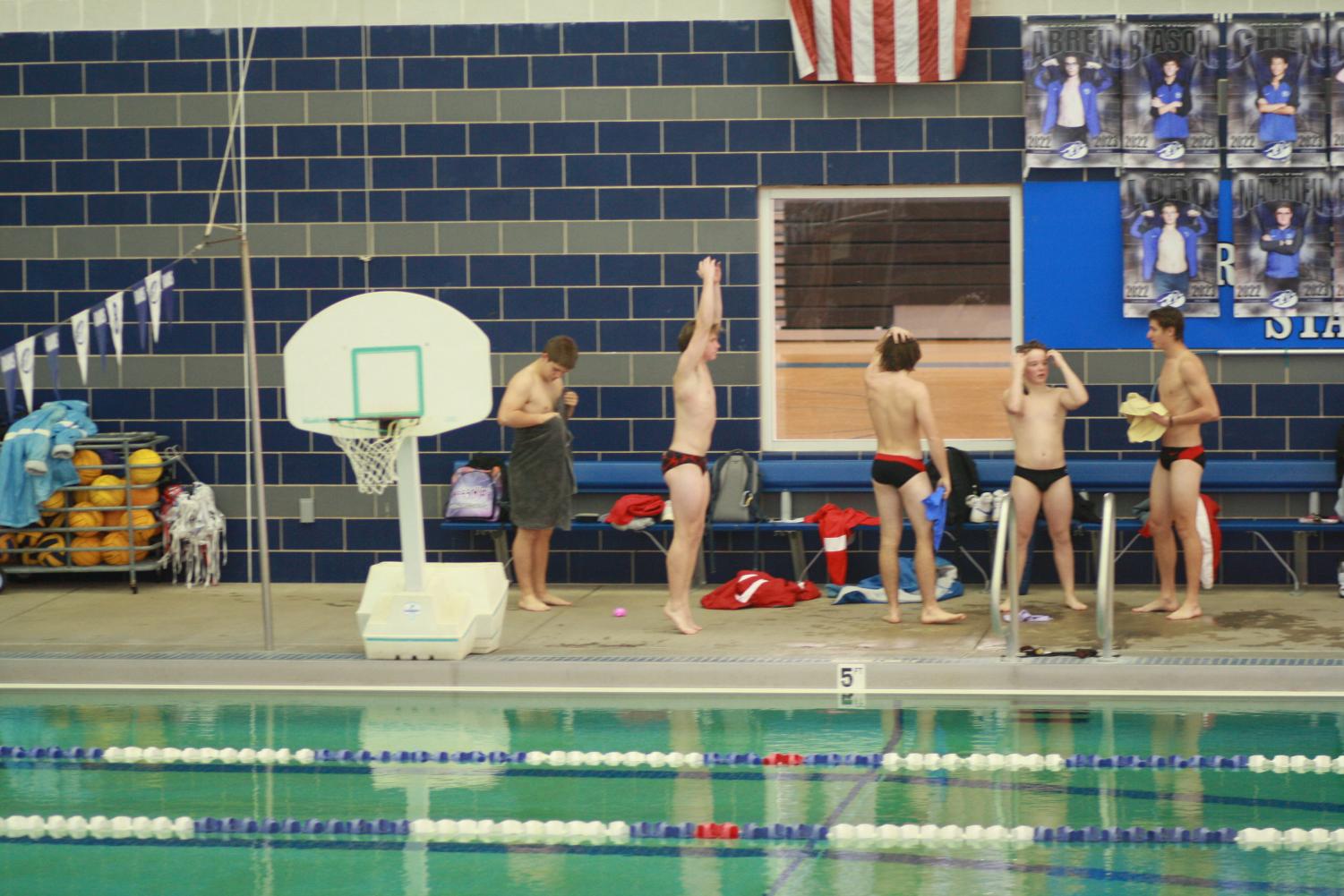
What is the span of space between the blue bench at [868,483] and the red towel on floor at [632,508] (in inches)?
6.0

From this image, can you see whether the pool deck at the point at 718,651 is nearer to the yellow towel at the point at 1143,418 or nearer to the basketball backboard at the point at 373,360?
the yellow towel at the point at 1143,418

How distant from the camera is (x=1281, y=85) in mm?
12180

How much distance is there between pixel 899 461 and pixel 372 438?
3.23 metres

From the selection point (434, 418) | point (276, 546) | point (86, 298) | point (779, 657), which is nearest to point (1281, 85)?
point (779, 657)

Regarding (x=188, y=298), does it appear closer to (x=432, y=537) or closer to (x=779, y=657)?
(x=432, y=537)

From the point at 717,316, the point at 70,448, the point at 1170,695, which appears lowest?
the point at 1170,695

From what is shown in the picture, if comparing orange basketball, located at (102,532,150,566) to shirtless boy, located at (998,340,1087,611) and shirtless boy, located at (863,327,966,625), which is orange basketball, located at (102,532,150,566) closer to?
shirtless boy, located at (863,327,966,625)

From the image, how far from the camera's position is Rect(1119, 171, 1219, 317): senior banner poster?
12.3 metres

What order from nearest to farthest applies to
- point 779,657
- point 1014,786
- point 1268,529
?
1. point 1014,786
2. point 779,657
3. point 1268,529

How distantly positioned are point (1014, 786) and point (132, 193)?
344 inches

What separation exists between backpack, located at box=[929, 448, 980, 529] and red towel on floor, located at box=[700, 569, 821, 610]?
1.16m

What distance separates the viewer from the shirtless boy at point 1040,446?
1105cm

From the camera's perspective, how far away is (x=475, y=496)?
40.8 feet

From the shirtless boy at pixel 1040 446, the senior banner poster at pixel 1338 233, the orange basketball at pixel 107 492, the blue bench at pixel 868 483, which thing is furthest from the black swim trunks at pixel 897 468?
the orange basketball at pixel 107 492
